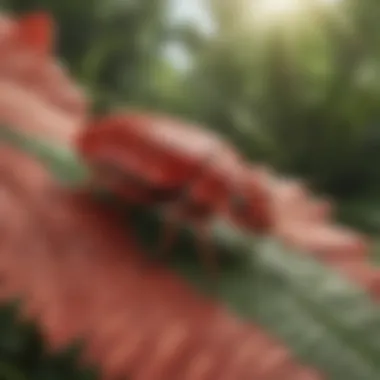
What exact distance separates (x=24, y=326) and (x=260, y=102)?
39 centimetres

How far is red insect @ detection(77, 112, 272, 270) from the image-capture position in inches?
19.3

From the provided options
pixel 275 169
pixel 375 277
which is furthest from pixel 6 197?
pixel 275 169

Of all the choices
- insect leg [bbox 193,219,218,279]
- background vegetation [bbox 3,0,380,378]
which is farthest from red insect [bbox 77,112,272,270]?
background vegetation [bbox 3,0,380,378]

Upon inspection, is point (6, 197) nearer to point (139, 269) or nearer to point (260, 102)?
point (139, 269)

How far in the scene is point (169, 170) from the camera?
1.63 ft

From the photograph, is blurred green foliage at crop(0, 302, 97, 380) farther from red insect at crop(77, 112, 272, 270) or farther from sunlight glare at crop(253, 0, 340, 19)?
sunlight glare at crop(253, 0, 340, 19)

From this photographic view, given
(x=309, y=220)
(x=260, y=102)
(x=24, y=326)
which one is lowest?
→ (x=24, y=326)

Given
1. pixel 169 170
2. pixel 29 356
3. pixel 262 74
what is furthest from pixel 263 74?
pixel 29 356

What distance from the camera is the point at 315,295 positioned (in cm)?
47

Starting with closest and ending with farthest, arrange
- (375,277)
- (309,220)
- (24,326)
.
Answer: (24,326)
(375,277)
(309,220)

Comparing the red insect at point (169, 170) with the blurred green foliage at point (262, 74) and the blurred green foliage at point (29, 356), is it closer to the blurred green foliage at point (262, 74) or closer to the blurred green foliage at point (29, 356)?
the blurred green foliage at point (29, 356)

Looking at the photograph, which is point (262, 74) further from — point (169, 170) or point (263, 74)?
point (169, 170)

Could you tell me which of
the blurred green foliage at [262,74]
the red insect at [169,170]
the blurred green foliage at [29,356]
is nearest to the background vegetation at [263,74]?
the blurred green foliage at [262,74]

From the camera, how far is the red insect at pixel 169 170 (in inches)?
19.3
